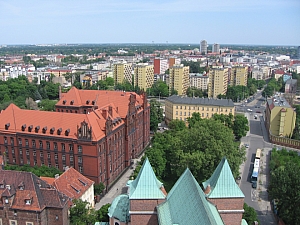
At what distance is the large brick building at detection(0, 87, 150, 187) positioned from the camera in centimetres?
6481

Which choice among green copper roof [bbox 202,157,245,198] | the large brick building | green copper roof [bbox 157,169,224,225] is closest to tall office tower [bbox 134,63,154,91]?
the large brick building

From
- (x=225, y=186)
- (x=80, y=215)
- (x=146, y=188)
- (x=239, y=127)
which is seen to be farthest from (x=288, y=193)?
(x=239, y=127)

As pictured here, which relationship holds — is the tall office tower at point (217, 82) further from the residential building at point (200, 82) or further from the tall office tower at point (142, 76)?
the tall office tower at point (142, 76)

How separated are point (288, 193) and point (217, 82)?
129 metres

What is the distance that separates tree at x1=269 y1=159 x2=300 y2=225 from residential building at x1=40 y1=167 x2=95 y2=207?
1250 inches

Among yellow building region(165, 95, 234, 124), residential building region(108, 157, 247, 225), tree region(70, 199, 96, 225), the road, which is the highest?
residential building region(108, 157, 247, 225)

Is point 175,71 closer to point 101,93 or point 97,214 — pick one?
point 101,93

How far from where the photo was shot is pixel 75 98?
301ft

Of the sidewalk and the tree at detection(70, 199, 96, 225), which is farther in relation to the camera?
the sidewalk

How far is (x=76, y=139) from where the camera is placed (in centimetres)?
6488

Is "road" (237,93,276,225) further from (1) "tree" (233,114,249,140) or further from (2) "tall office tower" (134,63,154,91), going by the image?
(2) "tall office tower" (134,63,154,91)

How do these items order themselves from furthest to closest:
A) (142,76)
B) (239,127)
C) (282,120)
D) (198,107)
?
(142,76)
(198,107)
(282,120)
(239,127)

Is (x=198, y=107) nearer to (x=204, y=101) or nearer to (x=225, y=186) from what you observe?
(x=204, y=101)

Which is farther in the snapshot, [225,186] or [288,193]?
[288,193]
